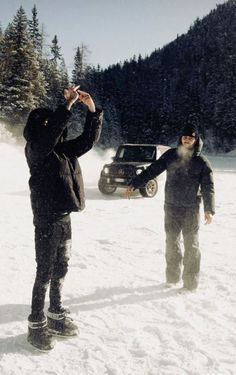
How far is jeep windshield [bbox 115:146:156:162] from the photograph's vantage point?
A: 45.3 feet

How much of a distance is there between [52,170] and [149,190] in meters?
9.75

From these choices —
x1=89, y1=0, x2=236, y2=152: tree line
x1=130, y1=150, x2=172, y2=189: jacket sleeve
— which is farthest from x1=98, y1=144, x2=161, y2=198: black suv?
x1=89, y1=0, x2=236, y2=152: tree line

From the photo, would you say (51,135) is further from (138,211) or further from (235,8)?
(235,8)

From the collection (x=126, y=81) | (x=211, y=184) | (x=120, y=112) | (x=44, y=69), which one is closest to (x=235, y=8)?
(x=126, y=81)

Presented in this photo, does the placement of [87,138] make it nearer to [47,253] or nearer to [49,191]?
[49,191]

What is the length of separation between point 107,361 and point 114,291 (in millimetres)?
1662

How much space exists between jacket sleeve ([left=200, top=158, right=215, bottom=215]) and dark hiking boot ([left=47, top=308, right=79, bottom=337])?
2088 mm

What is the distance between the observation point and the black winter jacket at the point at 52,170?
10.1 ft

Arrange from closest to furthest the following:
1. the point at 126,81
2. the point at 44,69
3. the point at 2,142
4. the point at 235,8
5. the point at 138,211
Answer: the point at 138,211 → the point at 2,142 → the point at 44,69 → the point at 126,81 → the point at 235,8

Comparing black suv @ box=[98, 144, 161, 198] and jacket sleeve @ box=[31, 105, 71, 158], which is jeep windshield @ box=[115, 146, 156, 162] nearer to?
black suv @ box=[98, 144, 161, 198]

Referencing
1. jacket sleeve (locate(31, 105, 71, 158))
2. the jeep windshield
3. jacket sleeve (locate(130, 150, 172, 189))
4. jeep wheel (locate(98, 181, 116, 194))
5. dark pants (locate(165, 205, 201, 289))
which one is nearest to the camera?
jacket sleeve (locate(31, 105, 71, 158))

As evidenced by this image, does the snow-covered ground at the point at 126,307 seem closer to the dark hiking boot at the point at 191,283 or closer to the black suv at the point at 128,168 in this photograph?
the dark hiking boot at the point at 191,283

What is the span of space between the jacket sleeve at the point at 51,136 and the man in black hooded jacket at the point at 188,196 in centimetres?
212

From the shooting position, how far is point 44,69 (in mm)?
56125
